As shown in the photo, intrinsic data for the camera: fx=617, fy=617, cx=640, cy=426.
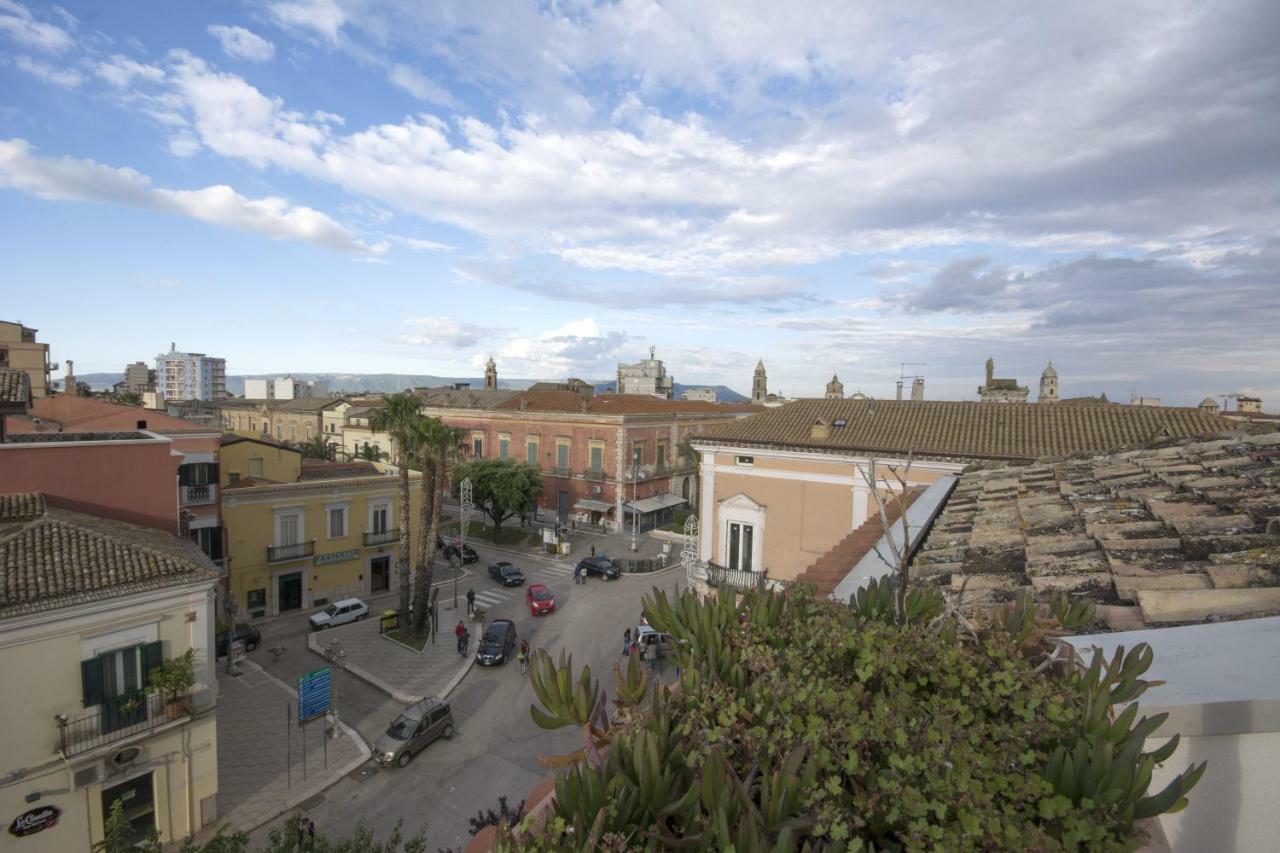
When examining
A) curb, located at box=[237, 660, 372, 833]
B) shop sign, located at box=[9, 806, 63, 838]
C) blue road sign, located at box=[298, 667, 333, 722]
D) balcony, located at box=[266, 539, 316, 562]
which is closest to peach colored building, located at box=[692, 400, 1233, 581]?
curb, located at box=[237, 660, 372, 833]

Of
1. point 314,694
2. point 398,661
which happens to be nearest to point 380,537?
point 398,661

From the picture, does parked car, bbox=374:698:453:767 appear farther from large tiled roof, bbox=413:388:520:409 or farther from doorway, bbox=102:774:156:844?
large tiled roof, bbox=413:388:520:409

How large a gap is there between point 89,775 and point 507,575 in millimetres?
18774

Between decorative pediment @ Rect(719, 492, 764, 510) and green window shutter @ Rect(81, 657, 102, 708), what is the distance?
14.1 metres

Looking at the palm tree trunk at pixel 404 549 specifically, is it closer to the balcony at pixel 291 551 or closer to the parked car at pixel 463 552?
the balcony at pixel 291 551

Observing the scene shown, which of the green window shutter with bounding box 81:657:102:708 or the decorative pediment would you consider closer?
the green window shutter with bounding box 81:657:102:708

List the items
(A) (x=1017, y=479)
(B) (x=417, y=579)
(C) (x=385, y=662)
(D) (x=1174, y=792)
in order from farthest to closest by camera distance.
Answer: (B) (x=417, y=579) < (C) (x=385, y=662) < (A) (x=1017, y=479) < (D) (x=1174, y=792)

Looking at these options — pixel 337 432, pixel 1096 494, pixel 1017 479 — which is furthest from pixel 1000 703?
pixel 337 432

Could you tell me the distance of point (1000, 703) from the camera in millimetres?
2404

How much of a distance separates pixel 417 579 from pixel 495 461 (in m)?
16.1

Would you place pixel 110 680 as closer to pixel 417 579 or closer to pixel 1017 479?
pixel 417 579

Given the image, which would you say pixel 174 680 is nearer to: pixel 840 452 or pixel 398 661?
pixel 398 661

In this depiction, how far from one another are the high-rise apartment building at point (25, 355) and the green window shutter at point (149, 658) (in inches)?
760

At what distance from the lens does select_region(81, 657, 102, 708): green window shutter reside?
11031 mm
